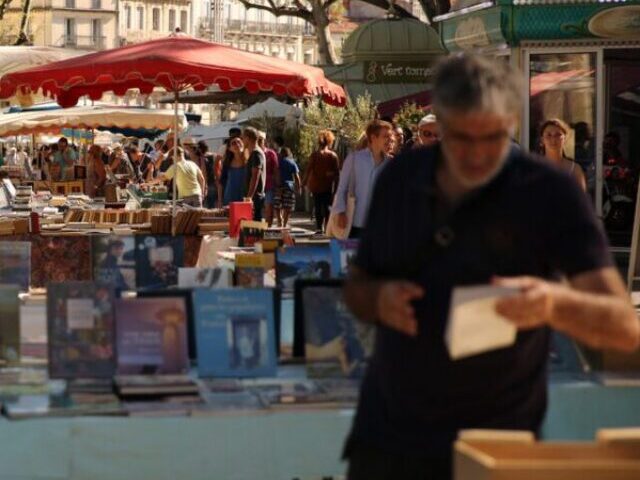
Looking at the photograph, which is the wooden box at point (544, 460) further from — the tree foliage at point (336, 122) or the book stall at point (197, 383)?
the tree foliage at point (336, 122)

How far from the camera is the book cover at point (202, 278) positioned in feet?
24.2

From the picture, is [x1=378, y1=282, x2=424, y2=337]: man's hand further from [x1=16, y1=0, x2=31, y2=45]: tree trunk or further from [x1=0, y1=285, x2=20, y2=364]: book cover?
[x1=16, y1=0, x2=31, y2=45]: tree trunk

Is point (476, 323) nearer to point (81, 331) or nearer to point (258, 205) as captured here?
point (81, 331)

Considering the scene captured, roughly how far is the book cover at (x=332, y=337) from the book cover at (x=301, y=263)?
1685 millimetres

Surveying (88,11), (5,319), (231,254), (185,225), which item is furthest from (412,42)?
(88,11)

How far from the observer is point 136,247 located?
26.6ft

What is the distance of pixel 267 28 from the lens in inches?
4557

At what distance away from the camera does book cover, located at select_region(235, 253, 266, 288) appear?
7.77 metres

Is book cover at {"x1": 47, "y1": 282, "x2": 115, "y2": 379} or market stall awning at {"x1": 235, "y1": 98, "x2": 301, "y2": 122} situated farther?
market stall awning at {"x1": 235, "y1": 98, "x2": 301, "y2": 122}

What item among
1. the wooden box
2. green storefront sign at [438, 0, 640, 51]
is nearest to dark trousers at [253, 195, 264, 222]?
green storefront sign at [438, 0, 640, 51]

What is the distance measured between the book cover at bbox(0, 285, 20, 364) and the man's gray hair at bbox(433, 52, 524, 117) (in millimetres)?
2957

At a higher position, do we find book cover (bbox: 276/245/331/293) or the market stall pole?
the market stall pole

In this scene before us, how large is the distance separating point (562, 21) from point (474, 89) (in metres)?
13.4

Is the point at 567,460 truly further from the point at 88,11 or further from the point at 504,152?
the point at 88,11
